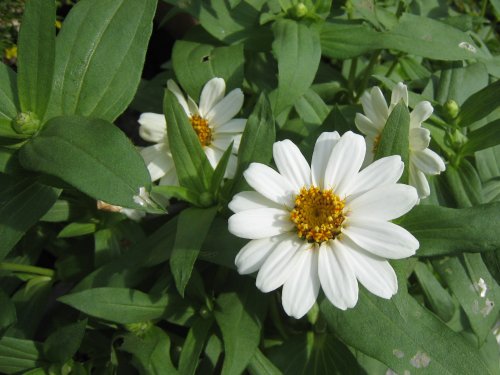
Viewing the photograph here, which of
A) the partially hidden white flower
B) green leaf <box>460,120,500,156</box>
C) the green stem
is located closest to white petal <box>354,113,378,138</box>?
the partially hidden white flower

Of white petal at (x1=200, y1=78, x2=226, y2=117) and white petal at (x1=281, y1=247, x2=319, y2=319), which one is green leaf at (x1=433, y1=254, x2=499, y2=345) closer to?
white petal at (x1=281, y1=247, x2=319, y2=319)

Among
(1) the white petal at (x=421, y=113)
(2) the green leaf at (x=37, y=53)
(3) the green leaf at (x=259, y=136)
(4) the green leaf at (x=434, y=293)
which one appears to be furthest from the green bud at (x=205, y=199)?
(4) the green leaf at (x=434, y=293)

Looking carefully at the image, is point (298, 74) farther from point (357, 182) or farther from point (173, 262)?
point (173, 262)

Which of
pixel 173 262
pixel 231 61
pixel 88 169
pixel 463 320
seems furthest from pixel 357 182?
pixel 463 320

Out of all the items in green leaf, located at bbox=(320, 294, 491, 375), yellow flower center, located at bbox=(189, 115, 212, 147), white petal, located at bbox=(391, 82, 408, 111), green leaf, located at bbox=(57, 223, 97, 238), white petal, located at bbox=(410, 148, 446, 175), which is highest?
white petal, located at bbox=(391, 82, 408, 111)

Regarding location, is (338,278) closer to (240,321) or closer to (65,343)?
(240,321)

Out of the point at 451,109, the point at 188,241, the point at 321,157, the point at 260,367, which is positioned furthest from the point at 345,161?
the point at 260,367

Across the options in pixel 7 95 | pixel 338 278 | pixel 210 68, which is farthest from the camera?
pixel 210 68
